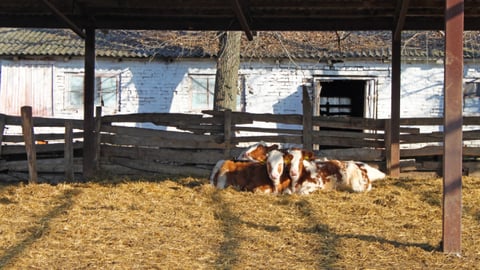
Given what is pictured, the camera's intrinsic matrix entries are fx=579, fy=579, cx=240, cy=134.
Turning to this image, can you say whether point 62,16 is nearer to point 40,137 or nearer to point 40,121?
point 40,121

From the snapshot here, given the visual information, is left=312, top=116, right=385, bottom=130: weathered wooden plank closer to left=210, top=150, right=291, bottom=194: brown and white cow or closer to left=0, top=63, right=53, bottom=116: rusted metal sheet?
left=210, top=150, right=291, bottom=194: brown and white cow

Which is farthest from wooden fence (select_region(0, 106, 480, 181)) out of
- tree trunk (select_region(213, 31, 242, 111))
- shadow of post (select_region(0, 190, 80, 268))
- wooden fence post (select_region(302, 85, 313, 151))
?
tree trunk (select_region(213, 31, 242, 111))

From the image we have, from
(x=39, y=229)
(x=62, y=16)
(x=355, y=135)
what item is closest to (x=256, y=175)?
(x=355, y=135)

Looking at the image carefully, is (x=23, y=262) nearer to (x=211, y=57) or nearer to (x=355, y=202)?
(x=355, y=202)

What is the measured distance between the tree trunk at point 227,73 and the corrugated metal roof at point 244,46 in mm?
2325

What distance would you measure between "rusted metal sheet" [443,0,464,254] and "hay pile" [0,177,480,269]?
0.25m

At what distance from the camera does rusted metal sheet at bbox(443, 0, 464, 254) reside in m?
5.46

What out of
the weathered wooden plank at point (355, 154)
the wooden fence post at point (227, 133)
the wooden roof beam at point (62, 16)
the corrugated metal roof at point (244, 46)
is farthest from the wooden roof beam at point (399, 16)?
the corrugated metal roof at point (244, 46)

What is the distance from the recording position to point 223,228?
21.6ft

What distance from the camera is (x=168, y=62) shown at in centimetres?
1844

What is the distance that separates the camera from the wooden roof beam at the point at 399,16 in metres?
8.69

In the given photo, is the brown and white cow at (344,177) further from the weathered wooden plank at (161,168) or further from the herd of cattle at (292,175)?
the weathered wooden plank at (161,168)

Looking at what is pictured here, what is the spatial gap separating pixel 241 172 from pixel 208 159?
6.34 ft

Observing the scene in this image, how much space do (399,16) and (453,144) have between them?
4488 millimetres
